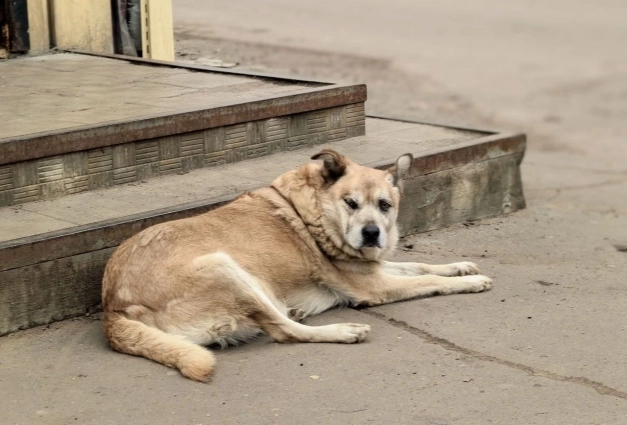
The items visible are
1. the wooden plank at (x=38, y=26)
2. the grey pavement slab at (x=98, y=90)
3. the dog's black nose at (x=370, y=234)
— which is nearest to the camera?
the dog's black nose at (x=370, y=234)

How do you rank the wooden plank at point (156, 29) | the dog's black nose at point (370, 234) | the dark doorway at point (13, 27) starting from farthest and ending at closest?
the wooden plank at point (156, 29) < the dark doorway at point (13, 27) < the dog's black nose at point (370, 234)

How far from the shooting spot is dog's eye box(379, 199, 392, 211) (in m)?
5.63

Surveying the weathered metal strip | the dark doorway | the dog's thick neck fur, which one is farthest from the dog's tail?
the dark doorway

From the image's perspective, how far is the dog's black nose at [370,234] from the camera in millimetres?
5504

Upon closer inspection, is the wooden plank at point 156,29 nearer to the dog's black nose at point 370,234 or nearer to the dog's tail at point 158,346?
the dog's black nose at point 370,234

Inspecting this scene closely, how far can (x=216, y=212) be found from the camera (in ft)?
18.2

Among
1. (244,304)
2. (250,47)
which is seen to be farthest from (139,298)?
(250,47)

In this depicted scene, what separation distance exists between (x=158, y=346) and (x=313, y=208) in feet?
4.35

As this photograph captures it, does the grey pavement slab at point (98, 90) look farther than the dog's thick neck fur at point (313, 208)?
Yes

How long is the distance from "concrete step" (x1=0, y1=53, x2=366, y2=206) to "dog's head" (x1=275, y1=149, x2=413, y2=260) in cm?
122

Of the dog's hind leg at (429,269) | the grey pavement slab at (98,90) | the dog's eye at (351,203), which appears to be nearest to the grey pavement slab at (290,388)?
the dog's eye at (351,203)

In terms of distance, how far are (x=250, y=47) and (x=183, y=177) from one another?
773 centimetres

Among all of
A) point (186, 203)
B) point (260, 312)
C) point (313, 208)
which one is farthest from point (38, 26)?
point (260, 312)

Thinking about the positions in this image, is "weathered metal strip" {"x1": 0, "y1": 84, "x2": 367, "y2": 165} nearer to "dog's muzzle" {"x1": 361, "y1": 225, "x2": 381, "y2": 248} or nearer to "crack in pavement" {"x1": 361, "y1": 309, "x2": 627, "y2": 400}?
"dog's muzzle" {"x1": 361, "y1": 225, "x2": 381, "y2": 248}
